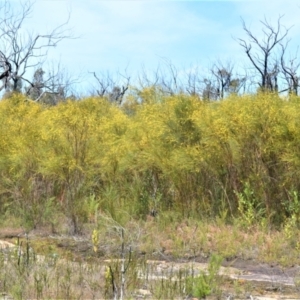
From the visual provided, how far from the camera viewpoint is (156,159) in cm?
1163

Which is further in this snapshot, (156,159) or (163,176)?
(163,176)

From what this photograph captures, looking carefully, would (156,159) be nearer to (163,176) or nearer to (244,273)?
(163,176)

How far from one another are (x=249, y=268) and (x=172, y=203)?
3.59 metres

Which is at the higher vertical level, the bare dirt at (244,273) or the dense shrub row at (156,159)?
the dense shrub row at (156,159)

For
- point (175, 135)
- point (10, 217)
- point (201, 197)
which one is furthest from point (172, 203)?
point (10, 217)

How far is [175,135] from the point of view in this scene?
444 inches

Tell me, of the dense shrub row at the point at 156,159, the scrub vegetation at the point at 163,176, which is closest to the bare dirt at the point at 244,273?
the scrub vegetation at the point at 163,176

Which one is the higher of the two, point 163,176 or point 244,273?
point 163,176

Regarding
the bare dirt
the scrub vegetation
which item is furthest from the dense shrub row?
the bare dirt

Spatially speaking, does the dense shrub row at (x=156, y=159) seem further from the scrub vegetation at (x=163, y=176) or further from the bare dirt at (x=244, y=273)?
the bare dirt at (x=244, y=273)

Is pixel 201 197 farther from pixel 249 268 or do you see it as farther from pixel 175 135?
pixel 249 268

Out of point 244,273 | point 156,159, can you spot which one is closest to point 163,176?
point 156,159

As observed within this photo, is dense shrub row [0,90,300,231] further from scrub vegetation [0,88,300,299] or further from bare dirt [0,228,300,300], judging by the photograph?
bare dirt [0,228,300,300]

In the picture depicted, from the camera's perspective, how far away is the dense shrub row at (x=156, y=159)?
33.7 feet
